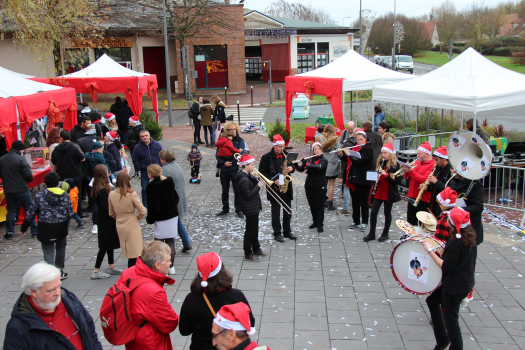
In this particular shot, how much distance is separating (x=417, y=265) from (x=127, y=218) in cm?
369

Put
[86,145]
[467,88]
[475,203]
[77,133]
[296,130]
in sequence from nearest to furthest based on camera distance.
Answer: [475,203], [467,88], [86,145], [77,133], [296,130]

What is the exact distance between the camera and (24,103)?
8617 mm

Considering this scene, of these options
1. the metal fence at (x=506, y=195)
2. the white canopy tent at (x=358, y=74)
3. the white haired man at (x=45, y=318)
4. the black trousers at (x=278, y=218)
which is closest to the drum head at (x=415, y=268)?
the black trousers at (x=278, y=218)

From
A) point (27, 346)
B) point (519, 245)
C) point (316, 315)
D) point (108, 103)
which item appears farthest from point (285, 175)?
point (108, 103)

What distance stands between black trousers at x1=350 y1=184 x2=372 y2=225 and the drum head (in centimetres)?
311

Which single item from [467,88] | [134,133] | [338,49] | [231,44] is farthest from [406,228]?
[338,49]

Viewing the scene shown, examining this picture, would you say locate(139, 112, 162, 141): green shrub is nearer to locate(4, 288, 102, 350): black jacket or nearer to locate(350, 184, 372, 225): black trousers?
locate(350, 184, 372, 225): black trousers

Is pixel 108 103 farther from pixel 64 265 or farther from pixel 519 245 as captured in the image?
pixel 519 245

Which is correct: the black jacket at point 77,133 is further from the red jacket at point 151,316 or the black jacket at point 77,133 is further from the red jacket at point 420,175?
the red jacket at point 151,316

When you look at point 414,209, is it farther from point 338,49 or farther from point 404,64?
point 404,64

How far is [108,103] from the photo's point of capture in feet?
100

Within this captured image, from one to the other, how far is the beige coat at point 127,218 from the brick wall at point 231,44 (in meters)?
28.5

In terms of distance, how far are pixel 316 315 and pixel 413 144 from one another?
8411 mm

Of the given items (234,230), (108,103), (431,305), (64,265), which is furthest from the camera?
(108,103)
